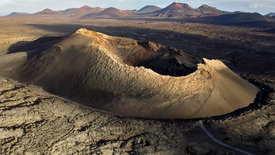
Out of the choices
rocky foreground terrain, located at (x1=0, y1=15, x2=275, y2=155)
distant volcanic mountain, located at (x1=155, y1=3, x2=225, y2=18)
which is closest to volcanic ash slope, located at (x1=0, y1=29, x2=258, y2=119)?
rocky foreground terrain, located at (x1=0, y1=15, x2=275, y2=155)

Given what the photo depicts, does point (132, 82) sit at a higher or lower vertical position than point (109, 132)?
higher

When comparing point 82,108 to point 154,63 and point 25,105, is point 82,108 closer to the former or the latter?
point 25,105

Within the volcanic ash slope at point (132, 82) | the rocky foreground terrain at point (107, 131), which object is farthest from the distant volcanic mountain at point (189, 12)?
the rocky foreground terrain at point (107, 131)

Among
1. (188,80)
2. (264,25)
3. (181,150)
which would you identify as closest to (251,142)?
(181,150)

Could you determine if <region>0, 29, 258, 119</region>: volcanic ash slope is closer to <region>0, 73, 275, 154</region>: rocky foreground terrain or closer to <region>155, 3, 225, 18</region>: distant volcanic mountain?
<region>0, 73, 275, 154</region>: rocky foreground terrain

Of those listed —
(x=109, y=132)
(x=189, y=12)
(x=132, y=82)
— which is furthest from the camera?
(x=189, y=12)

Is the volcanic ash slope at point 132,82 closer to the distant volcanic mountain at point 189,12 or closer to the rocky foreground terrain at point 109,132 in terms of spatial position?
the rocky foreground terrain at point 109,132

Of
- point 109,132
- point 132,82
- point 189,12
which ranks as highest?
point 189,12

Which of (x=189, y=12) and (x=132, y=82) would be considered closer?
(x=132, y=82)

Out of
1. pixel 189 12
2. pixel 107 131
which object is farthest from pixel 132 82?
pixel 189 12

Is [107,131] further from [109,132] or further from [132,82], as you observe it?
[132,82]
